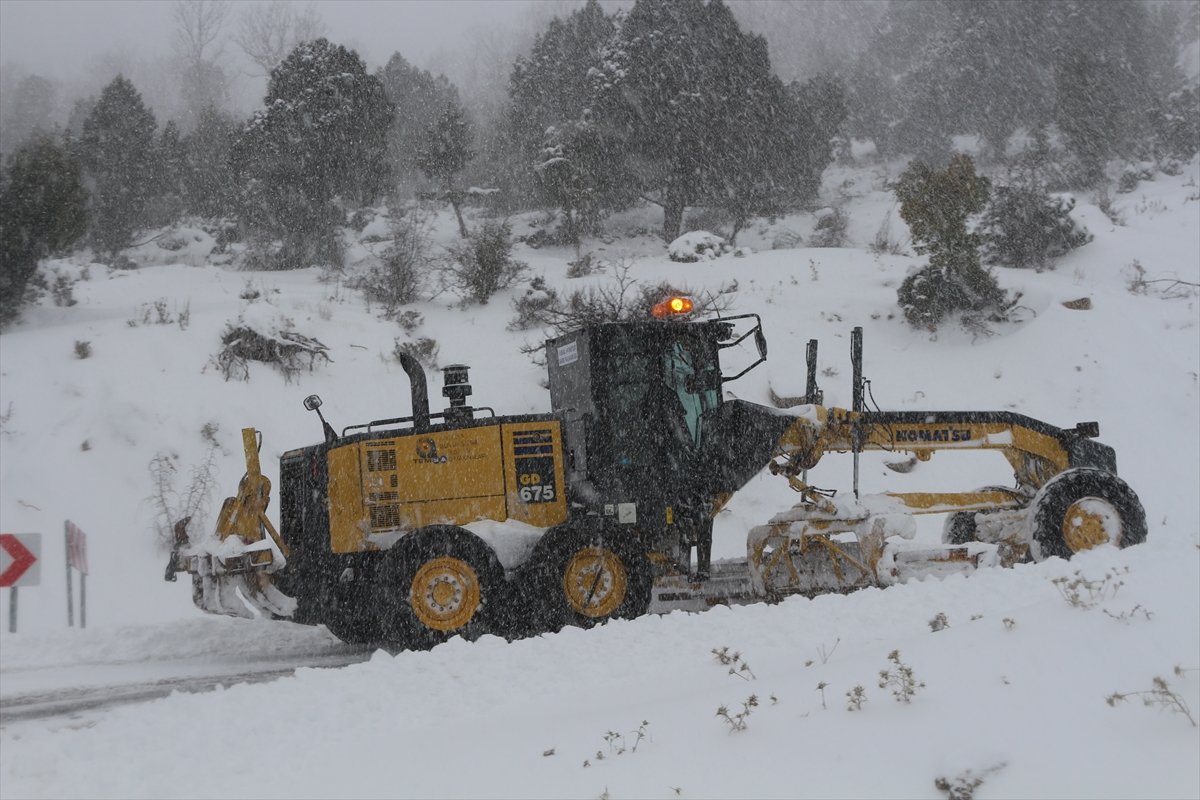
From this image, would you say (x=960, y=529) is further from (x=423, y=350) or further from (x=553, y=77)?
(x=553, y=77)

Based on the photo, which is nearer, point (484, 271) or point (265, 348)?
point (265, 348)

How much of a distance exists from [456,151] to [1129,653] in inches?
1168

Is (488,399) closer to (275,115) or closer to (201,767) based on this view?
(201,767)

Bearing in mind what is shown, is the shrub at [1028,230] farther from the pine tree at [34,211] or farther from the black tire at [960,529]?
the pine tree at [34,211]

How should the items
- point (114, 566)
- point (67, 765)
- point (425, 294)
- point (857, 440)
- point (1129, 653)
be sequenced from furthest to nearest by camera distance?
1. point (425, 294)
2. point (114, 566)
3. point (857, 440)
4. point (67, 765)
5. point (1129, 653)

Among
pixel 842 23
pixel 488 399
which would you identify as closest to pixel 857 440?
pixel 488 399

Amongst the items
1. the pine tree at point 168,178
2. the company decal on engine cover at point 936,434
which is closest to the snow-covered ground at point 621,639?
the company decal on engine cover at point 936,434

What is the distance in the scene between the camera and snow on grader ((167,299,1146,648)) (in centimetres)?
707

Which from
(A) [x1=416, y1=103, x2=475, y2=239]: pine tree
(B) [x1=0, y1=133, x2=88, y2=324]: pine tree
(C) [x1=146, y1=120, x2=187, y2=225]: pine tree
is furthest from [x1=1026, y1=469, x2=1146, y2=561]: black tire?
(C) [x1=146, y1=120, x2=187, y2=225]: pine tree

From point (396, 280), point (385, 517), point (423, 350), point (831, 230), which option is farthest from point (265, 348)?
point (831, 230)

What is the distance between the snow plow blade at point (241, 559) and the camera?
7.10 m

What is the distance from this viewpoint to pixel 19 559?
317 inches

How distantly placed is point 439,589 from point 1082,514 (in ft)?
17.7

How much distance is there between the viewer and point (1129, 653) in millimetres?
4086
